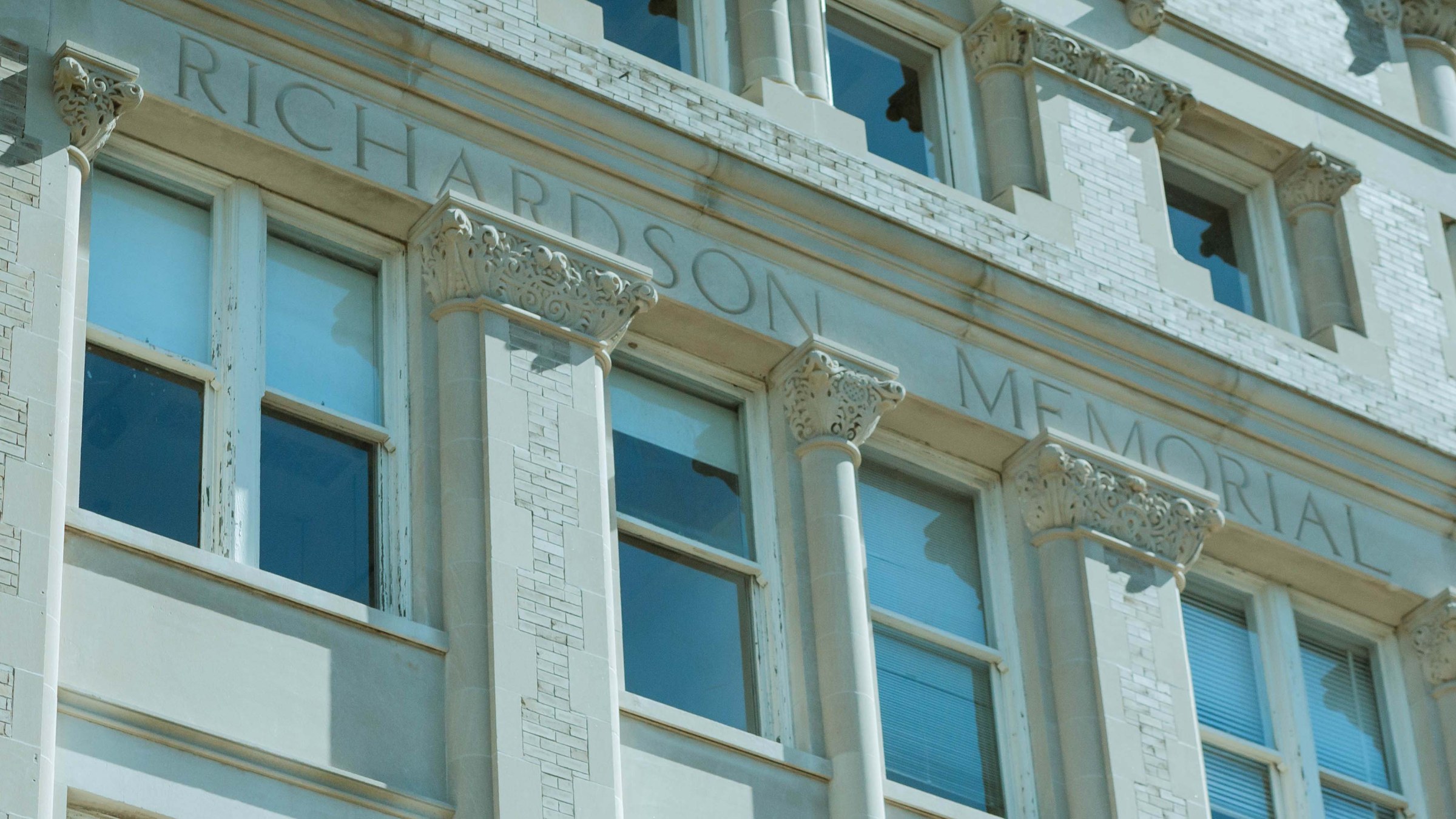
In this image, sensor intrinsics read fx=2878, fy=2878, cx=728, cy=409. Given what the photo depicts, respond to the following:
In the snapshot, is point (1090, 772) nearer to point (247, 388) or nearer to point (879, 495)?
point (879, 495)

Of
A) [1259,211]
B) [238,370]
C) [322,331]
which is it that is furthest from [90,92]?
[1259,211]

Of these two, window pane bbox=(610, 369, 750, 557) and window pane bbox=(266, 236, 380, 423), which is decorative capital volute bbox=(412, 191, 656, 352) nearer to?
window pane bbox=(266, 236, 380, 423)

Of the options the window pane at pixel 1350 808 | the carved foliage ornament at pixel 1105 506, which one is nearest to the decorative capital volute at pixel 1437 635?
the window pane at pixel 1350 808

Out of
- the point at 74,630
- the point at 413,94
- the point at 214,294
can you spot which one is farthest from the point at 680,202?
the point at 74,630

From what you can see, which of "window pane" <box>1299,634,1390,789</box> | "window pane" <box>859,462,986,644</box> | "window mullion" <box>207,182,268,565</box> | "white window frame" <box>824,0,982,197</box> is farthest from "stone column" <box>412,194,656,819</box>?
"window pane" <box>1299,634,1390,789</box>

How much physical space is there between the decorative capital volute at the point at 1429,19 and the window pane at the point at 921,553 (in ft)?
26.4

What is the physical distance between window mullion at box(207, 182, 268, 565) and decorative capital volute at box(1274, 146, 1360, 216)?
9.17m

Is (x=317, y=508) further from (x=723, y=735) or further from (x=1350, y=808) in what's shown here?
(x=1350, y=808)

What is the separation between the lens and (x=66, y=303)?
47.8ft

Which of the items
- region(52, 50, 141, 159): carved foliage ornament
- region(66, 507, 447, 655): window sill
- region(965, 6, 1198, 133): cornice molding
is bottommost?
region(66, 507, 447, 655): window sill

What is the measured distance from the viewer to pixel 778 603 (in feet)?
55.8

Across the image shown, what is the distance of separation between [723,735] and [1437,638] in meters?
6.37

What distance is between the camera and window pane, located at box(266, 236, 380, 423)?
15.9m

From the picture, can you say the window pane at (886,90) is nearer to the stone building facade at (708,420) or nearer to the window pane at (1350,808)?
the stone building facade at (708,420)
